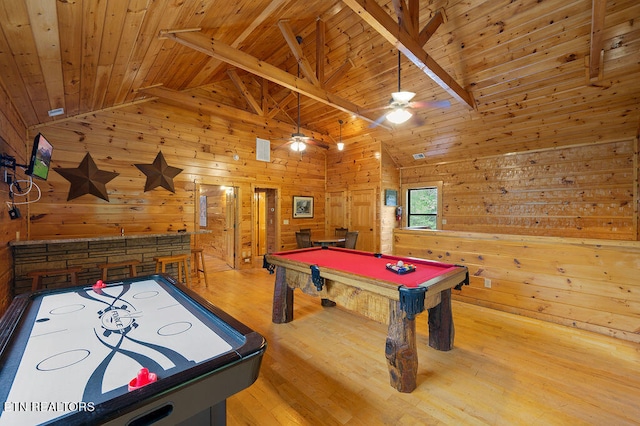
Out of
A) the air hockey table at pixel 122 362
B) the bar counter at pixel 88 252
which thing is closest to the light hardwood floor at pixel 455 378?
the air hockey table at pixel 122 362

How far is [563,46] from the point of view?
3.62 meters

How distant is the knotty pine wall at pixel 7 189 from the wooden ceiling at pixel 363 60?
0.66 feet

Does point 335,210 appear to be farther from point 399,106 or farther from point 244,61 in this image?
point 244,61

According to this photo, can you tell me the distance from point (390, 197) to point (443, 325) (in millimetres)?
4643

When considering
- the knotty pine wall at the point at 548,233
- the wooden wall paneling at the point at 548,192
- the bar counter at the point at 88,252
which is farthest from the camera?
the wooden wall paneling at the point at 548,192

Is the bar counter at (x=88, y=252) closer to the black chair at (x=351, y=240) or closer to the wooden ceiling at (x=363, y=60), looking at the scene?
the wooden ceiling at (x=363, y=60)

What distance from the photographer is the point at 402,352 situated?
83.2 inches

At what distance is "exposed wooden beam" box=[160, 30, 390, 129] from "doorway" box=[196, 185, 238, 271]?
315 centimetres

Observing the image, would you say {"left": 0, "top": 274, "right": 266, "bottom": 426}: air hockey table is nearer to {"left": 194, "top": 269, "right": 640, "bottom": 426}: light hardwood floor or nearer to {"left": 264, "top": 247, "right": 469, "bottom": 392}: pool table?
{"left": 194, "top": 269, "right": 640, "bottom": 426}: light hardwood floor

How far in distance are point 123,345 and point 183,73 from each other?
455 cm

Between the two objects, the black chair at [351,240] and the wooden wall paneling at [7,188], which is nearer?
the wooden wall paneling at [7,188]

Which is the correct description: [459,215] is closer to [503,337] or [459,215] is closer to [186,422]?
[503,337]

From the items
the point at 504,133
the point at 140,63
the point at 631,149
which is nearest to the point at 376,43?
the point at 504,133

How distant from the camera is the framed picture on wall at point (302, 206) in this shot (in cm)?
747
